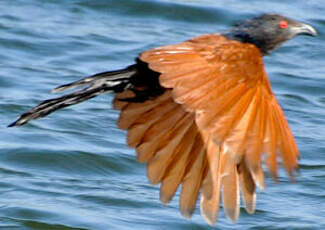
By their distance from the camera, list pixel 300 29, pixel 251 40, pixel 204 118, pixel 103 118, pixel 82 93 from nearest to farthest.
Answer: pixel 204 118, pixel 82 93, pixel 251 40, pixel 300 29, pixel 103 118

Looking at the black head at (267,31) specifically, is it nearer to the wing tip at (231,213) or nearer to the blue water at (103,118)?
the wing tip at (231,213)

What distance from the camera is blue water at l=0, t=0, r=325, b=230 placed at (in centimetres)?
666

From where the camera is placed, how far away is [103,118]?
8.62m

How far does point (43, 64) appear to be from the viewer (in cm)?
1005

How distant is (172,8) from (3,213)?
590cm

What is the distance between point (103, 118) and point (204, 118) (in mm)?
4554

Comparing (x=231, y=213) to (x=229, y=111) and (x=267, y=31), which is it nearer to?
(x=229, y=111)

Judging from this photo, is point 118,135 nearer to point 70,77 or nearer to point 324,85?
point 70,77

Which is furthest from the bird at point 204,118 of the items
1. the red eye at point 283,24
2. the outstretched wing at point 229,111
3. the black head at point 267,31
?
the red eye at point 283,24

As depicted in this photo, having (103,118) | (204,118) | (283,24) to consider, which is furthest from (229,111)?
(103,118)

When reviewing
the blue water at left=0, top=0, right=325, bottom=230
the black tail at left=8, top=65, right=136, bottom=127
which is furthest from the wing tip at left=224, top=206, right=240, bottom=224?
the blue water at left=0, top=0, right=325, bottom=230

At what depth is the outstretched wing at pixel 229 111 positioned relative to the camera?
4090mm

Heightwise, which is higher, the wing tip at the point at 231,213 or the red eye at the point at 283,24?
the red eye at the point at 283,24

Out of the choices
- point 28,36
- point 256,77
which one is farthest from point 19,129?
point 256,77
